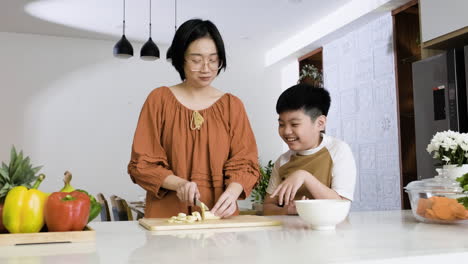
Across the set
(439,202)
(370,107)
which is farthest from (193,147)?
(370,107)

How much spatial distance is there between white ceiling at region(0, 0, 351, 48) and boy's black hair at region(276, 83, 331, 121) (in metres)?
2.86

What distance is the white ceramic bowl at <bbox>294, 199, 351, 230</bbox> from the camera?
1.09 meters

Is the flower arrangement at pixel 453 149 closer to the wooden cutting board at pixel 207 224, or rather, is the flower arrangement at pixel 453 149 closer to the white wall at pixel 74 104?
the wooden cutting board at pixel 207 224

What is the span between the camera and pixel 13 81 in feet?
18.2

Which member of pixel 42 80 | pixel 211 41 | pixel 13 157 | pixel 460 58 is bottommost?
pixel 13 157

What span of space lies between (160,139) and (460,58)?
93.7 inches

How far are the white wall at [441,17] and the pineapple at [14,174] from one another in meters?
2.99

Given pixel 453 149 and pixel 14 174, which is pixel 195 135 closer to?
pixel 14 174

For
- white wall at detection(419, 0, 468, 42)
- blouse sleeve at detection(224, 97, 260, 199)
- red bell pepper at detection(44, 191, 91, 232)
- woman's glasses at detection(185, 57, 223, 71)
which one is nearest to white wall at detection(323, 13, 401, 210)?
white wall at detection(419, 0, 468, 42)

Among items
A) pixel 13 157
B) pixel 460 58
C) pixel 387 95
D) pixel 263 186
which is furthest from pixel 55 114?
pixel 13 157

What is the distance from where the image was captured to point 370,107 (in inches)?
187

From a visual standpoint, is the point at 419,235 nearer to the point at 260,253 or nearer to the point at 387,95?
the point at 260,253

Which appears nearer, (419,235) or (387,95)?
(419,235)

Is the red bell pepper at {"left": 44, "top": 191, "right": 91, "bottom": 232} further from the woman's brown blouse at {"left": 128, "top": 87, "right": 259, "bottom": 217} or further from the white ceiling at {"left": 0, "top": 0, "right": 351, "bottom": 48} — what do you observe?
the white ceiling at {"left": 0, "top": 0, "right": 351, "bottom": 48}
